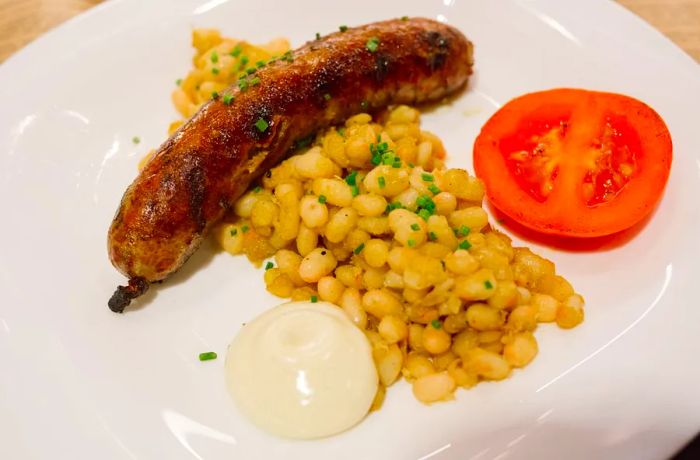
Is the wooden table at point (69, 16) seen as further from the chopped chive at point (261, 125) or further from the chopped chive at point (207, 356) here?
the chopped chive at point (207, 356)

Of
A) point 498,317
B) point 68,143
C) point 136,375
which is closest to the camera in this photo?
point 498,317

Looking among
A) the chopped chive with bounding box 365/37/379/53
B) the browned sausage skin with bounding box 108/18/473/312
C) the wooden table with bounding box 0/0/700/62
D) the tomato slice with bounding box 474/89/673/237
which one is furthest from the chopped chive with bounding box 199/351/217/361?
the wooden table with bounding box 0/0/700/62

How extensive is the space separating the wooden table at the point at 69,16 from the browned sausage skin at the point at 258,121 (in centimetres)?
136

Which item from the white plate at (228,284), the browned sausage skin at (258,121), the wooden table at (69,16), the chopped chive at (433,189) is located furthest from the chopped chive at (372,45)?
the wooden table at (69,16)

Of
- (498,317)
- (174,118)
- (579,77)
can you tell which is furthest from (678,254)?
(174,118)

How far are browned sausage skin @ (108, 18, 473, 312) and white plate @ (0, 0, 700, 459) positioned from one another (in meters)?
0.21

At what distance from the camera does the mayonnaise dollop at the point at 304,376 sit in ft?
5.85

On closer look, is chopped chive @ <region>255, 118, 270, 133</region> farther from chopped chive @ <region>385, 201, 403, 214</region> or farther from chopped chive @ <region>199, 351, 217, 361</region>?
chopped chive @ <region>199, 351, 217, 361</region>

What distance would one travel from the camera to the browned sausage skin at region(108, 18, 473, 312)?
2020 millimetres

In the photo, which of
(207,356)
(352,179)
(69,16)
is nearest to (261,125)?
(352,179)

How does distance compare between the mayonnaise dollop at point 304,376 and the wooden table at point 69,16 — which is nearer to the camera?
the mayonnaise dollop at point 304,376

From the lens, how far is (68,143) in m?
2.55

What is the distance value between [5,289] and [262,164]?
40.6 inches

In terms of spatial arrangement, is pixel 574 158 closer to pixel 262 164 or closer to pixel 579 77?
pixel 579 77
